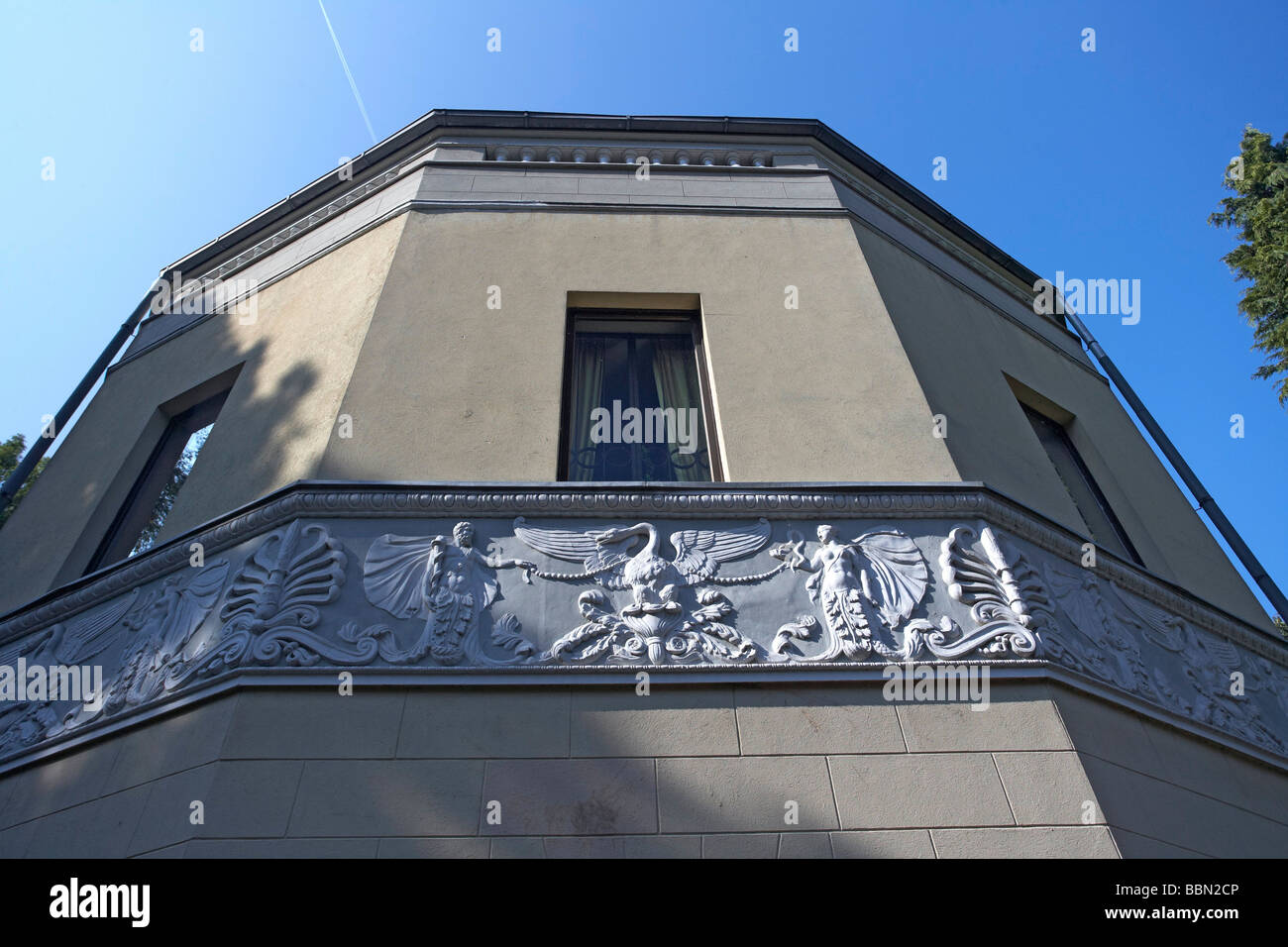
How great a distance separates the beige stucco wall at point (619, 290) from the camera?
5828 mm

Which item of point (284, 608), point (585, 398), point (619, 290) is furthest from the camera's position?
point (619, 290)

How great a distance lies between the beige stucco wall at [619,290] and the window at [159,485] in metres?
1.98

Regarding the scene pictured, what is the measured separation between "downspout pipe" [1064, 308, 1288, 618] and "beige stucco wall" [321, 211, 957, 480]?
3.41 metres

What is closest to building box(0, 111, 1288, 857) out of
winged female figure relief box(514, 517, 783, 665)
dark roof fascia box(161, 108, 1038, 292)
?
winged female figure relief box(514, 517, 783, 665)

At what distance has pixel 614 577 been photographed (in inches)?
199

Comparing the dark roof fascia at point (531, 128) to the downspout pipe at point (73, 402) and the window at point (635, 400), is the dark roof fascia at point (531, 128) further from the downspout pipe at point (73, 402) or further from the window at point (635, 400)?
the window at point (635, 400)

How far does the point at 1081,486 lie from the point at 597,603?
202 inches

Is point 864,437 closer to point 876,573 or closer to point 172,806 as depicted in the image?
point 876,573

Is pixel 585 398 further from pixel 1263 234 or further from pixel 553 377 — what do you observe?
pixel 1263 234

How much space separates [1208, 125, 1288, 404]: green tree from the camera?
1325cm

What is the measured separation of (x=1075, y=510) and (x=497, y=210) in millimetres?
5495

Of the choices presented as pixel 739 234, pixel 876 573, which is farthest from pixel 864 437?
pixel 739 234

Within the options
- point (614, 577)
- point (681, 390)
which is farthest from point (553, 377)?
point (614, 577)

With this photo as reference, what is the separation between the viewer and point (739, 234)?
7.81 m
